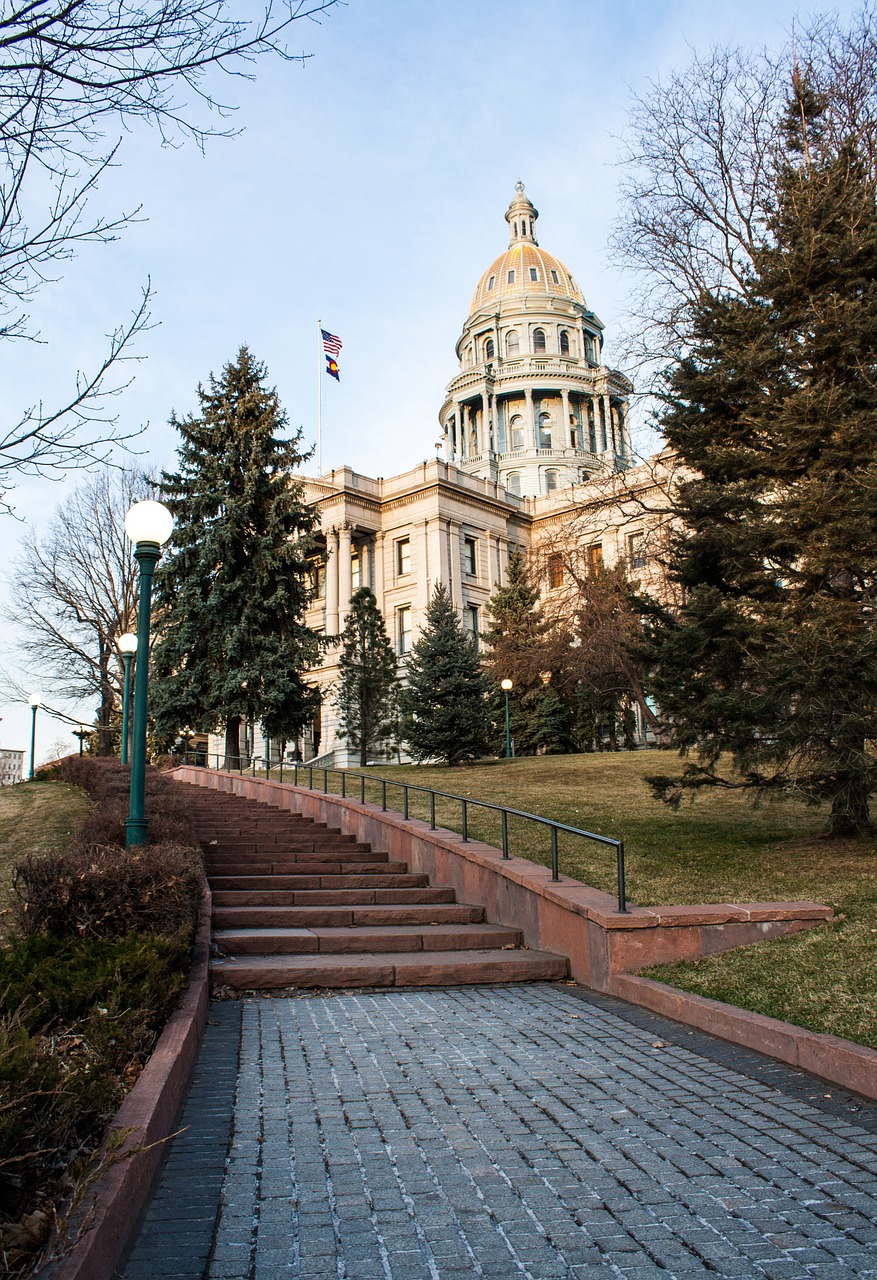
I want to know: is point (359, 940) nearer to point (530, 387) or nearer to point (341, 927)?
point (341, 927)

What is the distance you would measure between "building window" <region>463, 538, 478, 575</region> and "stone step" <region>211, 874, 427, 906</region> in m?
46.7

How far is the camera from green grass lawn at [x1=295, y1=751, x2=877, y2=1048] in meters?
6.64

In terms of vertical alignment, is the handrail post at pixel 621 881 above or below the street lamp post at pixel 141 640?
below

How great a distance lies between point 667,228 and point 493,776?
45.9 ft

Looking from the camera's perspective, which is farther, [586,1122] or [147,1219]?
[586,1122]

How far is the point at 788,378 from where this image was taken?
11.8 metres

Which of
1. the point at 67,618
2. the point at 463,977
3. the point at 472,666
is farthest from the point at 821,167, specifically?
the point at 67,618

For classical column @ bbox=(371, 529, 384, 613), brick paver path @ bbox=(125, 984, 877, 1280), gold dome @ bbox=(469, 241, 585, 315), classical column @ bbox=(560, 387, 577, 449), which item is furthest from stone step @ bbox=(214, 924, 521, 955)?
gold dome @ bbox=(469, 241, 585, 315)

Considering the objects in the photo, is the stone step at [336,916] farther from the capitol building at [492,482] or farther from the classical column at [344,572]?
the classical column at [344,572]

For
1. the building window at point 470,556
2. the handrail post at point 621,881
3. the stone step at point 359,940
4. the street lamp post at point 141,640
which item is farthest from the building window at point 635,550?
the building window at point 470,556

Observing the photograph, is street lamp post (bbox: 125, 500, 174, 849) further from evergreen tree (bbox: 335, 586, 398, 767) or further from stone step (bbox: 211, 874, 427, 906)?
evergreen tree (bbox: 335, 586, 398, 767)

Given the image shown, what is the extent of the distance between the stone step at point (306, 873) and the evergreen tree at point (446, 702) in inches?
656

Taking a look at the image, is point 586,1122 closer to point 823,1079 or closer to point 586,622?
point 823,1079

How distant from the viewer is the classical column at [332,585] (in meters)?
56.7
